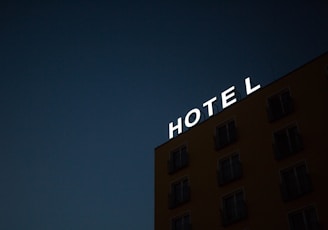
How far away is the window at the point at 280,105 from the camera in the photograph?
41.4m

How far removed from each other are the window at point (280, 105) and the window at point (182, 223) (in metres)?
11.8

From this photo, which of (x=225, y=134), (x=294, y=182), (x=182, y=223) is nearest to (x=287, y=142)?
(x=294, y=182)

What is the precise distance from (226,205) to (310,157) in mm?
8481

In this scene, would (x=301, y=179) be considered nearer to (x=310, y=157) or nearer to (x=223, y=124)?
(x=310, y=157)

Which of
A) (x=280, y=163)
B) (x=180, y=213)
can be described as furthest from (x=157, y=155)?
(x=280, y=163)

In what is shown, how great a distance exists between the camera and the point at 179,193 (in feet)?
151

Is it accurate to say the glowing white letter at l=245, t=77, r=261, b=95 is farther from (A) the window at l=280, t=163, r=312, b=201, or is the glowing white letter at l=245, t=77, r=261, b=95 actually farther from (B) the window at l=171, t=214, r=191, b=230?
(B) the window at l=171, t=214, r=191, b=230

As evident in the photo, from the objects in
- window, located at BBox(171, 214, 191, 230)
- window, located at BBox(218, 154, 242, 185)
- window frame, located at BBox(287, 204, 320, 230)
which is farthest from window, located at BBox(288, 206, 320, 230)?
window, located at BBox(171, 214, 191, 230)

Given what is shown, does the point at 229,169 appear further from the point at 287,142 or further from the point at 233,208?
the point at 287,142

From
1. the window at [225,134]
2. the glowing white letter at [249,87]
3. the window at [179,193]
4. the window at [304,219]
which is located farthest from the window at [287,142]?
the window at [179,193]

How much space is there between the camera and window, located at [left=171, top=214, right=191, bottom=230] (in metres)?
43.1

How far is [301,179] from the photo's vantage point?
122ft

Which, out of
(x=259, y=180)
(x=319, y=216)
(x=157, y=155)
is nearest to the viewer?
(x=319, y=216)

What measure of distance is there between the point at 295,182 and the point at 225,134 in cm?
996
